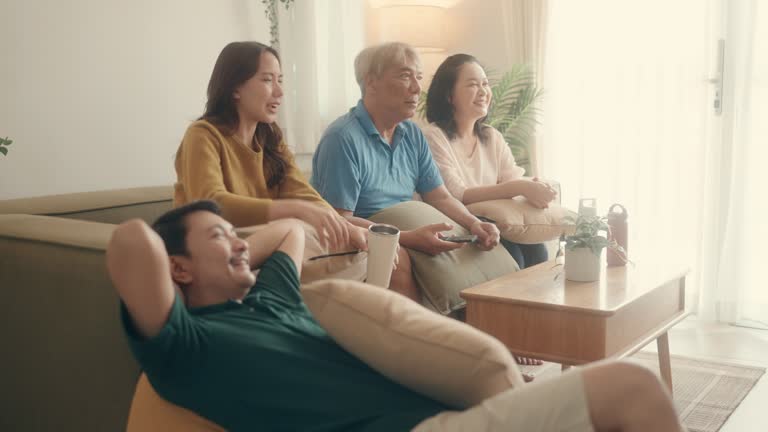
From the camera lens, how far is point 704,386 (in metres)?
3.03

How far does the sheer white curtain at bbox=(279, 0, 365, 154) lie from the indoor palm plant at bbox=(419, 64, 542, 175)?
51cm

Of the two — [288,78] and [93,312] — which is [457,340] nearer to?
[93,312]

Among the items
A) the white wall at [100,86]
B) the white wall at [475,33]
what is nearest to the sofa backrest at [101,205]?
the white wall at [100,86]

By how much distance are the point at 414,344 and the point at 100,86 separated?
8.75 feet

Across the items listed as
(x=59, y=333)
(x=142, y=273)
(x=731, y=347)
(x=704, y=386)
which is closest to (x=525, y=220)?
(x=704, y=386)

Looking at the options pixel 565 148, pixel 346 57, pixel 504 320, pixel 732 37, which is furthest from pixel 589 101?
pixel 504 320

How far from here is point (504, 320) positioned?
2.40 m

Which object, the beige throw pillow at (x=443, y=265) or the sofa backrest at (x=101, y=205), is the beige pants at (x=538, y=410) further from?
the sofa backrest at (x=101, y=205)

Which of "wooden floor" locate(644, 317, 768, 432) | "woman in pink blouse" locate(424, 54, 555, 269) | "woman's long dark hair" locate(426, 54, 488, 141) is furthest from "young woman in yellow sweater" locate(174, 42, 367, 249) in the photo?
"wooden floor" locate(644, 317, 768, 432)

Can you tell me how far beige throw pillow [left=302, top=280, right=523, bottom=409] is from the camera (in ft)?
4.11

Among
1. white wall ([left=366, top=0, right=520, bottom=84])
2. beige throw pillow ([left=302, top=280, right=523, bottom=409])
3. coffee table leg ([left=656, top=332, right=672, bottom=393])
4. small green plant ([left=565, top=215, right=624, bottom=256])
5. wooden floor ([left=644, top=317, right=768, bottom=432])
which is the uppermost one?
white wall ([left=366, top=0, right=520, bottom=84])

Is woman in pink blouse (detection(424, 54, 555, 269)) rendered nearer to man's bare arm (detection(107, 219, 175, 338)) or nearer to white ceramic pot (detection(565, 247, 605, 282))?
white ceramic pot (detection(565, 247, 605, 282))

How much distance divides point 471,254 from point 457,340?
64.0 inches

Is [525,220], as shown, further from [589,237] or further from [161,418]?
[161,418]
